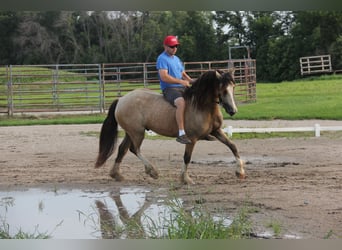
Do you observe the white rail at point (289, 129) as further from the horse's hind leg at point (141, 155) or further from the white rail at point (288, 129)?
the horse's hind leg at point (141, 155)

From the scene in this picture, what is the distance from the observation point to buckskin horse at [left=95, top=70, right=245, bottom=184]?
4.91 meters

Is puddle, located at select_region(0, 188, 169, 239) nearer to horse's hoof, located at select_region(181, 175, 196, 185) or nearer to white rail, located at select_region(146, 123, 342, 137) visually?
horse's hoof, located at select_region(181, 175, 196, 185)

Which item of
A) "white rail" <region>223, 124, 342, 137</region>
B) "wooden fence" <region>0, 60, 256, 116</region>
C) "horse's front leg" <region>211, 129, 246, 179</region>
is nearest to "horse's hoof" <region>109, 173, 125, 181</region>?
"horse's front leg" <region>211, 129, 246, 179</region>

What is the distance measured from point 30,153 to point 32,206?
3.50 m

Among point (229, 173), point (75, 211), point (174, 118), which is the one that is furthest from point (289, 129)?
point (75, 211)

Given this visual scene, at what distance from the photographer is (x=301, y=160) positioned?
646 cm

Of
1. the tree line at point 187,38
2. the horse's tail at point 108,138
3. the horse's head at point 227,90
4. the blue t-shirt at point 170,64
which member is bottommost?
the horse's tail at point 108,138

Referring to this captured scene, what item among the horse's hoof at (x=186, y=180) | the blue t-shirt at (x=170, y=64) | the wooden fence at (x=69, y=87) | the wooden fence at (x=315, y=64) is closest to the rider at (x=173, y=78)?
the blue t-shirt at (x=170, y=64)

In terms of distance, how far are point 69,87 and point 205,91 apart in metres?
10.3

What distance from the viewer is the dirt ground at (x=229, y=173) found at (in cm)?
383

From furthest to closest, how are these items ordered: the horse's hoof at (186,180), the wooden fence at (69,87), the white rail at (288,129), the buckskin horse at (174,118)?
the wooden fence at (69,87)
the white rail at (288,129)
the horse's hoof at (186,180)
the buckskin horse at (174,118)

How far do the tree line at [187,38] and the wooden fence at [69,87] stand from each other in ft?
1.48
